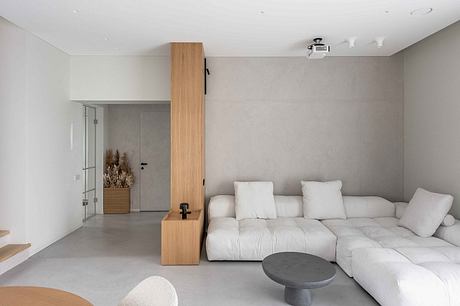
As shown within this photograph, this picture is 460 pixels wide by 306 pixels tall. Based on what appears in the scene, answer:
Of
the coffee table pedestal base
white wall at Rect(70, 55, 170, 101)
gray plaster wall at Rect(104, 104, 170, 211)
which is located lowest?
the coffee table pedestal base

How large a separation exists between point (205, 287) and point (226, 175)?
2.15 m

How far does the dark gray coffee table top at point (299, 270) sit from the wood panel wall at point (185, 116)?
176cm

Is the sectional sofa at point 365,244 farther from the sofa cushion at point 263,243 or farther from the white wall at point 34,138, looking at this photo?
the white wall at point 34,138

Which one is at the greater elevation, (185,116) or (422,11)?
(422,11)

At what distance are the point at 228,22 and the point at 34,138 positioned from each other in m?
2.89

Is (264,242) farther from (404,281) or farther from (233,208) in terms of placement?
(404,281)

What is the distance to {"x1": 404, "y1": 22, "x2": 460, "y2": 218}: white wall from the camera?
12.7ft

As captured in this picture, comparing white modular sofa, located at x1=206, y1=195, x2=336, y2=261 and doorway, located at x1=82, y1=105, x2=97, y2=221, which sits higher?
doorway, located at x1=82, y1=105, x2=97, y2=221

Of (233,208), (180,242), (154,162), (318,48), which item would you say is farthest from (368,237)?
(154,162)

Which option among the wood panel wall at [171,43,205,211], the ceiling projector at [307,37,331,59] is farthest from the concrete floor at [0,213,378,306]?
the ceiling projector at [307,37,331,59]

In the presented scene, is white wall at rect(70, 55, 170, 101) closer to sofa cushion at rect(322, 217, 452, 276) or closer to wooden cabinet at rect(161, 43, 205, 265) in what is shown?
wooden cabinet at rect(161, 43, 205, 265)

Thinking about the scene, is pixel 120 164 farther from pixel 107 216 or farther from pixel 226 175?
pixel 226 175

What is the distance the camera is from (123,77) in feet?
16.5

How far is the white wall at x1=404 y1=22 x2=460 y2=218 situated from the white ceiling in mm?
329
